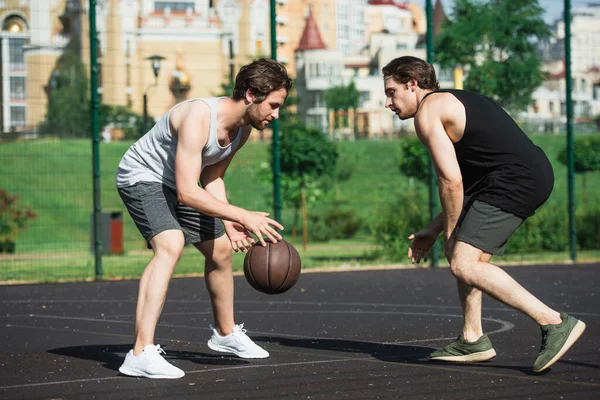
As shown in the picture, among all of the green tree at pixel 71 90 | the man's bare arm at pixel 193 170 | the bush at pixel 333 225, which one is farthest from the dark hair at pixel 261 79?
the green tree at pixel 71 90

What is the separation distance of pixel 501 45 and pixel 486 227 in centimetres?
3730

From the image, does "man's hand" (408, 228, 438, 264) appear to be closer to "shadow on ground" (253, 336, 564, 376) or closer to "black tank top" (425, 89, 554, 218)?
"black tank top" (425, 89, 554, 218)

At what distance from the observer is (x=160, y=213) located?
18.6 ft

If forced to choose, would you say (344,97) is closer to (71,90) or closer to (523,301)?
(71,90)

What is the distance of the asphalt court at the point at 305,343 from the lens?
5117mm

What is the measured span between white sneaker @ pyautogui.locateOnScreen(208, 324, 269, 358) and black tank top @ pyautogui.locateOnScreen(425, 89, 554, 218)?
5.10 ft

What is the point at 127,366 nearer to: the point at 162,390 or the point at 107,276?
the point at 162,390

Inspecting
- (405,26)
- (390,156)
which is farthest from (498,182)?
(405,26)

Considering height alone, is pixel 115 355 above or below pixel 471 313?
below

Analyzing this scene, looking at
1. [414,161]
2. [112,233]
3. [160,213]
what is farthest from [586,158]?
[160,213]

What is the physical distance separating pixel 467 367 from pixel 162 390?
1.67 metres

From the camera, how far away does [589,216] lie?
59.7 feet

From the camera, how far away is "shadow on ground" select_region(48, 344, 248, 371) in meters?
6.04

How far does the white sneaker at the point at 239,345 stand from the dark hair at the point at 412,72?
5.63 feet
